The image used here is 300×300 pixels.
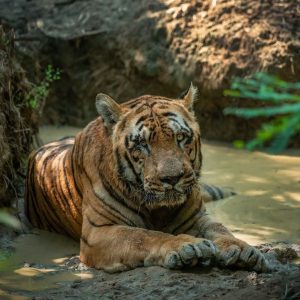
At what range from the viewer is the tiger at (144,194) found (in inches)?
177

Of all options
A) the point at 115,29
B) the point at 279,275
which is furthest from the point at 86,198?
the point at 115,29

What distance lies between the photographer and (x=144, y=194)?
16.1ft

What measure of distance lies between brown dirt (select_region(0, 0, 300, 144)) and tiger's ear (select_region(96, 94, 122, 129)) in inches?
148

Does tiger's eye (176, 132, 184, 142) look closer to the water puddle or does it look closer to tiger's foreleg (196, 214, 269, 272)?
tiger's foreleg (196, 214, 269, 272)

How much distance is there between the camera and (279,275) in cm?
405

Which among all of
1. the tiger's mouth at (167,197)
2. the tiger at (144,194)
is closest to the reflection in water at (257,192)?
the tiger at (144,194)

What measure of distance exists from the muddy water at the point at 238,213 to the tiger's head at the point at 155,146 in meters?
0.74

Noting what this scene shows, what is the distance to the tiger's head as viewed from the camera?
4750 millimetres

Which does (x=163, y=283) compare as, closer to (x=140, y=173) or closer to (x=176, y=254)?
(x=176, y=254)

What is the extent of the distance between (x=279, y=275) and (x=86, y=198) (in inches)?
71.0

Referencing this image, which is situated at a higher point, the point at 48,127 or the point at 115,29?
the point at 115,29

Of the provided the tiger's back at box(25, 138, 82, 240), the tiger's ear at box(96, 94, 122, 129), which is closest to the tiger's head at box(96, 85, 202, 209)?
the tiger's ear at box(96, 94, 122, 129)

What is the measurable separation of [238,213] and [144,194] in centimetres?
175

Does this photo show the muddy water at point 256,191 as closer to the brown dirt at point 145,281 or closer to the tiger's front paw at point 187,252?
the brown dirt at point 145,281
